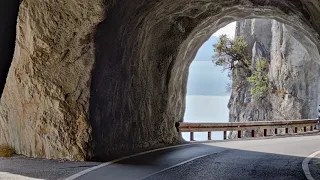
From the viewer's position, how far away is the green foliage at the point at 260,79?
3866cm

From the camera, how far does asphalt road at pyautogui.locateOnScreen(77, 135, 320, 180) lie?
35.0ft

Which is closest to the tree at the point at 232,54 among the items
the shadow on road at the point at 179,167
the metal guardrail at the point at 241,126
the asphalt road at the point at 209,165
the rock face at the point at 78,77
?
the metal guardrail at the point at 241,126

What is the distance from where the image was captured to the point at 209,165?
494 inches

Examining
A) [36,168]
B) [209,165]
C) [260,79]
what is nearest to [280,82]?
[260,79]

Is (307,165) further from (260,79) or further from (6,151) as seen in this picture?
(260,79)

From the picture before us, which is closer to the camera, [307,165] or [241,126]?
[307,165]

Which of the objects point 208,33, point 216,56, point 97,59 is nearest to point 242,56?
point 216,56

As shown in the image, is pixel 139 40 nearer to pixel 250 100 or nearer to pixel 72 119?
pixel 72 119

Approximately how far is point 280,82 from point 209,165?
1037 inches

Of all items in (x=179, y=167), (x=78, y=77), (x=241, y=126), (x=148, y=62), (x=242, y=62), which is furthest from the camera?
(x=242, y=62)

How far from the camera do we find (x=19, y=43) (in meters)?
13.0

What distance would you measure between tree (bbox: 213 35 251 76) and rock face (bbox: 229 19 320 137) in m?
0.89

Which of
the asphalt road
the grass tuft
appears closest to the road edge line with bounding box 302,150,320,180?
the asphalt road

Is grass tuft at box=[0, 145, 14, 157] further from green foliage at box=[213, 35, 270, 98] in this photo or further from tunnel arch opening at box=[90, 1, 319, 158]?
green foliage at box=[213, 35, 270, 98]
